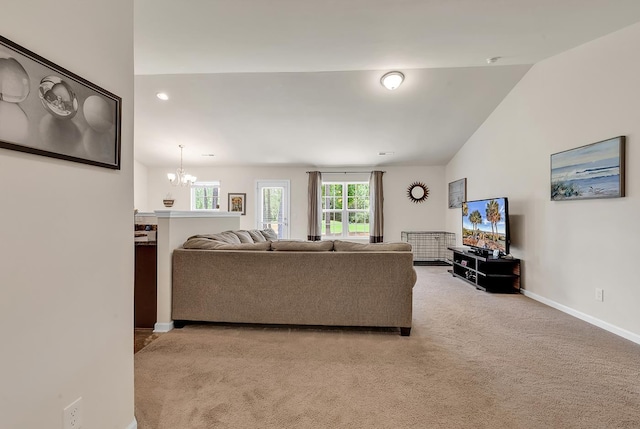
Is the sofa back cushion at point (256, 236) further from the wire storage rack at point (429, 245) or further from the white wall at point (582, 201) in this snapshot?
the white wall at point (582, 201)

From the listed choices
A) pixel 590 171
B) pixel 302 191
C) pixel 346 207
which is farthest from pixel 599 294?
pixel 302 191

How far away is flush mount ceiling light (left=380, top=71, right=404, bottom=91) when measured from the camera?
11.9 feet

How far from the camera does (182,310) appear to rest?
8.55 ft

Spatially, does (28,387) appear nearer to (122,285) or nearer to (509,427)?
(122,285)

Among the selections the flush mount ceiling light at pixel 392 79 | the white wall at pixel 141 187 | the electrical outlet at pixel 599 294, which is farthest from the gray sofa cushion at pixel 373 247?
the white wall at pixel 141 187

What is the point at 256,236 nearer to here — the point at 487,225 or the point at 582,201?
the point at 487,225

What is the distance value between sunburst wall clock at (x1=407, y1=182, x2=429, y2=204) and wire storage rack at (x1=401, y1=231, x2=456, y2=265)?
2.65ft

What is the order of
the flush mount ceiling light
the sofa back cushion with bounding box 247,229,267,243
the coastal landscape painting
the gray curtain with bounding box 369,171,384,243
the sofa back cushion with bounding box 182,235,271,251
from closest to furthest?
the coastal landscape painting
the sofa back cushion with bounding box 182,235,271,251
the flush mount ceiling light
the sofa back cushion with bounding box 247,229,267,243
the gray curtain with bounding box 369,171,384,243

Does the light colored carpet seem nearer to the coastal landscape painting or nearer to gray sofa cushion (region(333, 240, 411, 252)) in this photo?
gray sofa cushion (region(333, 240, 411, 252))

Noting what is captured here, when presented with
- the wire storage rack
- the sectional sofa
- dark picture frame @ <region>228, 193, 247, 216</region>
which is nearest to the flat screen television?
the wire storage rack

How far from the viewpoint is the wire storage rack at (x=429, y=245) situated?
6.30 meters

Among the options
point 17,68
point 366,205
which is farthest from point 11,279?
point 366,205

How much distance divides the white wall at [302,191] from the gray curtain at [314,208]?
0.20m

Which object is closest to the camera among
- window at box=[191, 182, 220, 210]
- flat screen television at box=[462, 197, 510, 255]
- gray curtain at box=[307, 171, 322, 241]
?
flat screen television at box=[462, 197, 510, 255]
